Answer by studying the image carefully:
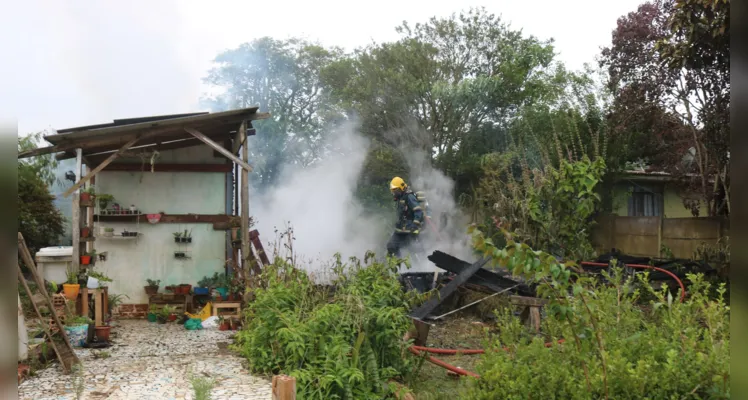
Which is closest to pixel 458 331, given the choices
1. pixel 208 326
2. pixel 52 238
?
pixel 208 326

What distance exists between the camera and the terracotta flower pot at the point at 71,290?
8209 mm

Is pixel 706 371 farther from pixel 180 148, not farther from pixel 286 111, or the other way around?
pixel 286 111

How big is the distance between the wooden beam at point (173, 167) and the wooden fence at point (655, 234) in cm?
892

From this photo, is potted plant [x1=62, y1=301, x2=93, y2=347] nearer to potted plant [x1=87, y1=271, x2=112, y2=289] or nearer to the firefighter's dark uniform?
potted plant [x1=87, y1=271, x2=112, y2=289]

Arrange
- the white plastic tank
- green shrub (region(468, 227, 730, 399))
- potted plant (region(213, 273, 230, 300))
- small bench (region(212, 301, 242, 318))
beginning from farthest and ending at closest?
the white plastic tank → potted plant (region(213, 273, 230, 300)) → small bench (region(212, 301, 242, 318)) → green shrub (region(468, 227, 730, 399))

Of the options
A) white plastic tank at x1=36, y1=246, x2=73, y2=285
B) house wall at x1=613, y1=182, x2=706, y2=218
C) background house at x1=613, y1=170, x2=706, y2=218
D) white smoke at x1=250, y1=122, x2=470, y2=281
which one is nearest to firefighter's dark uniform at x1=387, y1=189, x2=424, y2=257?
white smoke at x1=250, y1=122, x2=470, y2=281

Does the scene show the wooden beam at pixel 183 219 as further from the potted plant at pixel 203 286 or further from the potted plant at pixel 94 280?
the potted plant at pixel 94 280

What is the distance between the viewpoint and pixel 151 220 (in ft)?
34.8

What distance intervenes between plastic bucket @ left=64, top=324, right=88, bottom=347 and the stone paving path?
0.17 m

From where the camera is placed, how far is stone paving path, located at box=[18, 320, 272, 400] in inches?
211

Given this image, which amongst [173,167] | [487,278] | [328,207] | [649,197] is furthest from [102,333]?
[649,197]

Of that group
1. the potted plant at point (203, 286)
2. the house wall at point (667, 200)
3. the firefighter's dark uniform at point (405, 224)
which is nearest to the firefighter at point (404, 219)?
the firefighter's dark uniform at point (405, 224)

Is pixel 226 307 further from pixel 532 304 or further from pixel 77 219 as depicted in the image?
pixel 532 304

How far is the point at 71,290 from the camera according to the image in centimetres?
823
